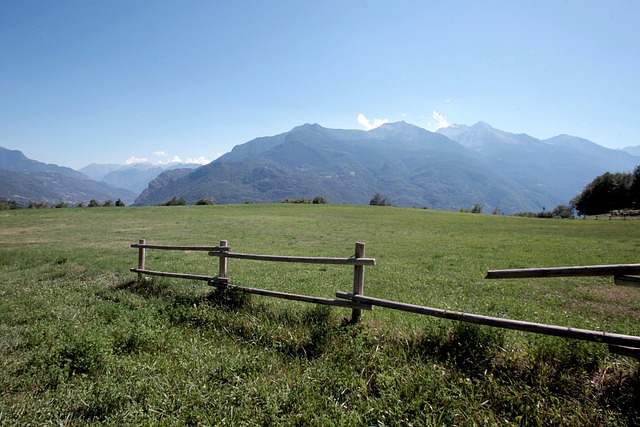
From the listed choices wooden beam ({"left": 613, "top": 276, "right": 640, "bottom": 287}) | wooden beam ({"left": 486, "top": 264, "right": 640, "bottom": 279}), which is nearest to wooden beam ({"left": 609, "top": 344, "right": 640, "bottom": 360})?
wooden beam ({"left": 613, "top": 276, "right": 640, "bottom": 287})

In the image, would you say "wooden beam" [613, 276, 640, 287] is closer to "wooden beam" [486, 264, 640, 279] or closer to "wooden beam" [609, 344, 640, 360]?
"wooden beam" [486, 264, 640, 279]

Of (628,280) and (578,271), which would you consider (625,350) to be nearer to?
(628,280)

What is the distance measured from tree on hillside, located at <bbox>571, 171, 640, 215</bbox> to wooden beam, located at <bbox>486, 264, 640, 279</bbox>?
110 m

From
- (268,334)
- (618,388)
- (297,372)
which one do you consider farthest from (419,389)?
(268,334)

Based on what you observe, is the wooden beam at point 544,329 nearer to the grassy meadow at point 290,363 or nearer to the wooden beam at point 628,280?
the grassy meadow at point 290,363

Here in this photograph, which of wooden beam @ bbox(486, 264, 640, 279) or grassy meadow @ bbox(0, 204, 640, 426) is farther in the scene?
wooden beam @ bbox(486, 264, 640, 279)

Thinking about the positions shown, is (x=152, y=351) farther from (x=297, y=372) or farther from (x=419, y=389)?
(x=419, y=389)

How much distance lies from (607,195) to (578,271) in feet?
376

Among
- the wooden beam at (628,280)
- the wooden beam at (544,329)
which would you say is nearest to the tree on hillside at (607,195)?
the wooden beam at (628,280)

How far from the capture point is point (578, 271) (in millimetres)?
5000

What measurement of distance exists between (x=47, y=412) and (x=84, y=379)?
2.72ft

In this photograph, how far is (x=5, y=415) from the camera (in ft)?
15.4

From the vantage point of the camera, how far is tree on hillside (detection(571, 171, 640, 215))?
85625 millimetres

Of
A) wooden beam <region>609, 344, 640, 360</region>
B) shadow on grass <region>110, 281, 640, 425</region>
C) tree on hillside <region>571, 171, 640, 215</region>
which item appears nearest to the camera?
wooden beam <region>609, 344, 640, 360</region>
